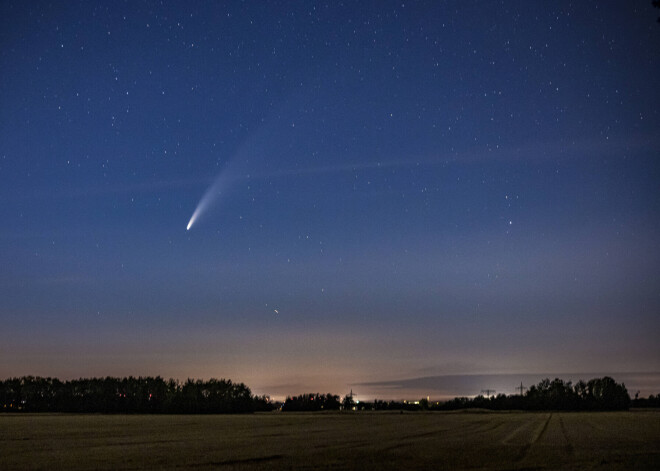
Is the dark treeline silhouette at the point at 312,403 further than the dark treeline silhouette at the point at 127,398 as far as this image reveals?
Yes

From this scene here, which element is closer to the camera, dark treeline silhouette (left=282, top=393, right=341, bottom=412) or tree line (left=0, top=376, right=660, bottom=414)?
tree line (left=0, top=376, right=660, bottom=414)

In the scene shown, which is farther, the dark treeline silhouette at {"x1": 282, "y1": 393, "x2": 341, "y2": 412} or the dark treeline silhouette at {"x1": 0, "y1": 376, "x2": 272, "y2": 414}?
the dark treeline silhouette at {"x1": 282, "y1": 393, "x2": 341, "y2": 412}

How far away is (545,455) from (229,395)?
15111 cm

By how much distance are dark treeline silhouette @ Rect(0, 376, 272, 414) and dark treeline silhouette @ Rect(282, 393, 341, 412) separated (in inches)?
232

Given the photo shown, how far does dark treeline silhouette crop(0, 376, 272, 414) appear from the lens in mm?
141500

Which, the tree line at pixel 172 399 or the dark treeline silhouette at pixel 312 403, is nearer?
the tree line at pixel 172 399

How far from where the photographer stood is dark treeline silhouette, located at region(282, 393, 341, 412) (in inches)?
6865

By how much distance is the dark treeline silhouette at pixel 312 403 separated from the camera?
174375mm

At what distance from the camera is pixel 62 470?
18438 millimetres

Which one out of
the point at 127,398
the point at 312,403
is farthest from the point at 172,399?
the point at 312,403

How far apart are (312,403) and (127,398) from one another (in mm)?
49261

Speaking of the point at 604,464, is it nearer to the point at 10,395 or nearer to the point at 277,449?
the point at 277,449

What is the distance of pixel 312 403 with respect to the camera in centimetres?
18138

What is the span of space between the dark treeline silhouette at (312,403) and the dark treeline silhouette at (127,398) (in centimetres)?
590
